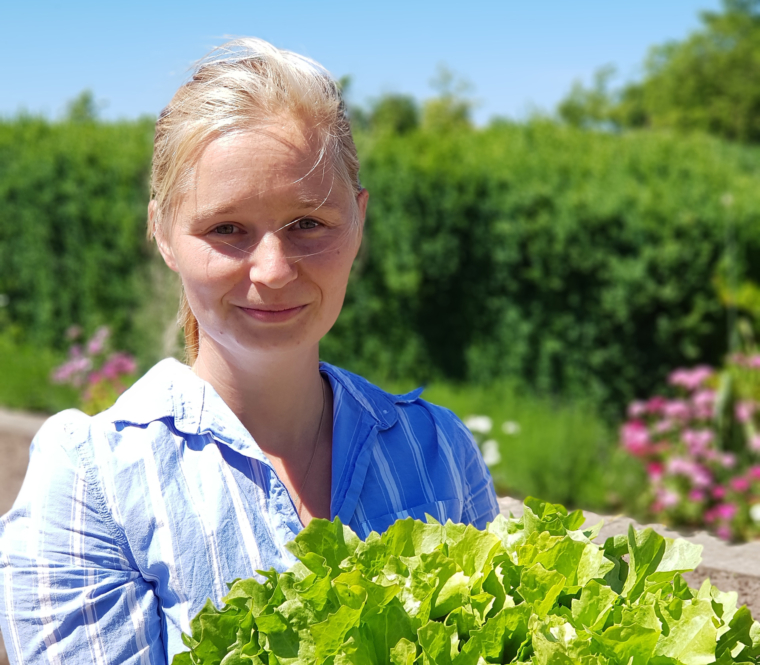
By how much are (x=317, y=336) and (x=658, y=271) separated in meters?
4.50

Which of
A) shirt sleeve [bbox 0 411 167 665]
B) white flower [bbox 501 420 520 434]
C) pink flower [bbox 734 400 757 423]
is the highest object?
shirt sleeve [bbox 0 411 167 665]

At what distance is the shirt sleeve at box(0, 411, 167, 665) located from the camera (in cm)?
120

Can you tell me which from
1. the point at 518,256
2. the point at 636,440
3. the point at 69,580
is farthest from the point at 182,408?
the point at 518,256

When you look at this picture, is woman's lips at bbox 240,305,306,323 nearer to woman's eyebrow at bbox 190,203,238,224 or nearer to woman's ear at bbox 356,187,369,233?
woman's eyebrow at bbox 190,203,238,224

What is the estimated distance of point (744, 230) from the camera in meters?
5.47

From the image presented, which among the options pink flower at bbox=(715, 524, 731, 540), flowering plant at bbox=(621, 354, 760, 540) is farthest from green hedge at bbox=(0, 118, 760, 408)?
pink flower at bbox=(715, 524, 731, 540)

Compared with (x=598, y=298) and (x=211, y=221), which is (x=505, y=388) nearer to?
(x=598, y=298)

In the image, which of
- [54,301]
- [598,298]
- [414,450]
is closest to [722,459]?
[598,298]

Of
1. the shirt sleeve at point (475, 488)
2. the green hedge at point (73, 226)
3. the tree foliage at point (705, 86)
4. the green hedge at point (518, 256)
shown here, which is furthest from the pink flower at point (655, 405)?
the tree foliage at point (705, 86)

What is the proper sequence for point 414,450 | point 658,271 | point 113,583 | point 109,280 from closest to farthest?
1. point 113,583
2. point 414,450
3. point 658,271
4. point 109,280

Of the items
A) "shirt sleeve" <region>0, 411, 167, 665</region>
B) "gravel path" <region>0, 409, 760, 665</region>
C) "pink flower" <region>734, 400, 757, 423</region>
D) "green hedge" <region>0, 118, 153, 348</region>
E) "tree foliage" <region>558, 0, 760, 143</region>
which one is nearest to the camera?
"shirt sleeve" <region>0, 411, 167, 665</region>

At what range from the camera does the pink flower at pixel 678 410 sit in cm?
514

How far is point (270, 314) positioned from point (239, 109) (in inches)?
12.8

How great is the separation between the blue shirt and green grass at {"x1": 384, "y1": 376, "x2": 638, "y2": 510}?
13.0 feet
